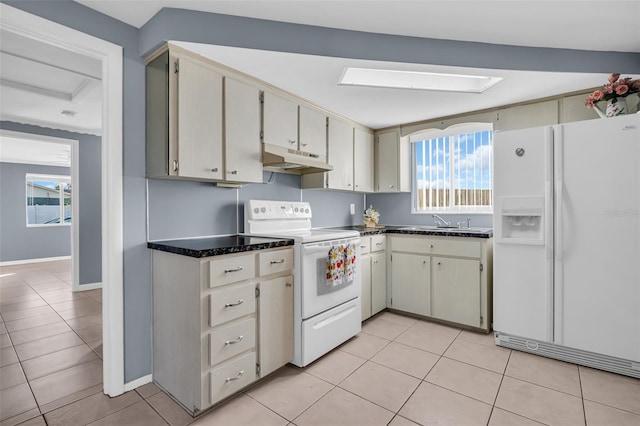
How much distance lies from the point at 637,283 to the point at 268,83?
9.92 ft

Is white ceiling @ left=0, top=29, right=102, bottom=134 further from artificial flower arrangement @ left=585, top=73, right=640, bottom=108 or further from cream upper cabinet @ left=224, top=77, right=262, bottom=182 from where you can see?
artificial flower arrangement @ left=585, top=73, right=640, bottom=108

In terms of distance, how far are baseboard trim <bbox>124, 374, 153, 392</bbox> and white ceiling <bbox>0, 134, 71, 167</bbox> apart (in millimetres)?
4449

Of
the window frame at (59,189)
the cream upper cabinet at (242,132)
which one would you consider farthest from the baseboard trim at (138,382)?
the window frame at (59,189)

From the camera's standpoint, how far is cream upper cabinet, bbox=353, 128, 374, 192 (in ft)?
11.8

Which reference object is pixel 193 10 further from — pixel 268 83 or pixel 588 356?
pixel 588 356

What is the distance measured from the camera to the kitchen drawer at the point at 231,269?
1.76m

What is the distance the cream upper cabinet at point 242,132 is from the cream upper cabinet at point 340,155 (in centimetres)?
97

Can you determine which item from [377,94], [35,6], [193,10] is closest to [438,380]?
[377,94]

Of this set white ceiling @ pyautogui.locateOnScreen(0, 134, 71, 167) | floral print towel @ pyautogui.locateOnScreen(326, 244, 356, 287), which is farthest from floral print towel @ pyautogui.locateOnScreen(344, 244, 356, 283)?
white ceiling @ pyautogui.locateOnScreen(0, 134, 71, 167)

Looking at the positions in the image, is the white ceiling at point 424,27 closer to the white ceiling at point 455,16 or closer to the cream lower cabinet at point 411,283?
the white ceiling at point 455,16

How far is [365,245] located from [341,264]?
29.0 inches

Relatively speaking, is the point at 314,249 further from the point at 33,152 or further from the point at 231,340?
the point at 33,152

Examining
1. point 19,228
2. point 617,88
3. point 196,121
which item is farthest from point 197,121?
point 19,228

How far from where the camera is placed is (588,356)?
89.0 inches
